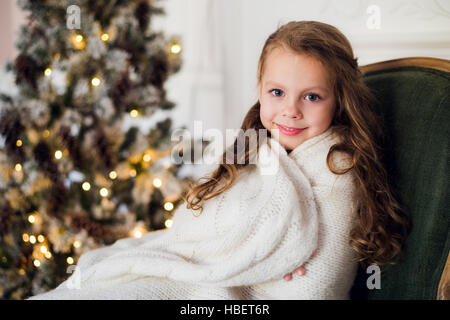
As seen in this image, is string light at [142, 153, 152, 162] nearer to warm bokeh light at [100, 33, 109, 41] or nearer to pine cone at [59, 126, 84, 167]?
pine cone at [59, 126, 84, 167]

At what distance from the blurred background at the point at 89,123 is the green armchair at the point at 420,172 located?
1.63 ft

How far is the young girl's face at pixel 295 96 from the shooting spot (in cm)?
86

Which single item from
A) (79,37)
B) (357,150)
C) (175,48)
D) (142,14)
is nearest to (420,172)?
(357,150)

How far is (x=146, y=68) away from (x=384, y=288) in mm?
1150

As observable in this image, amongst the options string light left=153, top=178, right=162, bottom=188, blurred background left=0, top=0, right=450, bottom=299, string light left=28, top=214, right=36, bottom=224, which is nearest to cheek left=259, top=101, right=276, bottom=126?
blurred background left=0, top=0, right=450, bottom=299

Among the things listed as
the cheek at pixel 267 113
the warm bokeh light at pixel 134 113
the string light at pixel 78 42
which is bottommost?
the warm bokeh light at pixel 134 113

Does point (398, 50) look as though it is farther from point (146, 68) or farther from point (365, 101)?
point (146, 68)

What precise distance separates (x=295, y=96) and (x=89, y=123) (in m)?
0.96

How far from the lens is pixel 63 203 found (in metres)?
1.55

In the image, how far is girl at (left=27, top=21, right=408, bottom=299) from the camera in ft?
2.64

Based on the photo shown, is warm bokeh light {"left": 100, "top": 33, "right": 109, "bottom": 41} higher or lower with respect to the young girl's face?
higher

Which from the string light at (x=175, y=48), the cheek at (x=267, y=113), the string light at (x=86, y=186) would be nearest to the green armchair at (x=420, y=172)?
the cheek at (x=267, y=113)

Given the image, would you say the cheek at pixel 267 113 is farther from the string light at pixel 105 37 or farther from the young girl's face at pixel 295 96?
the string light at pixel 105 37
